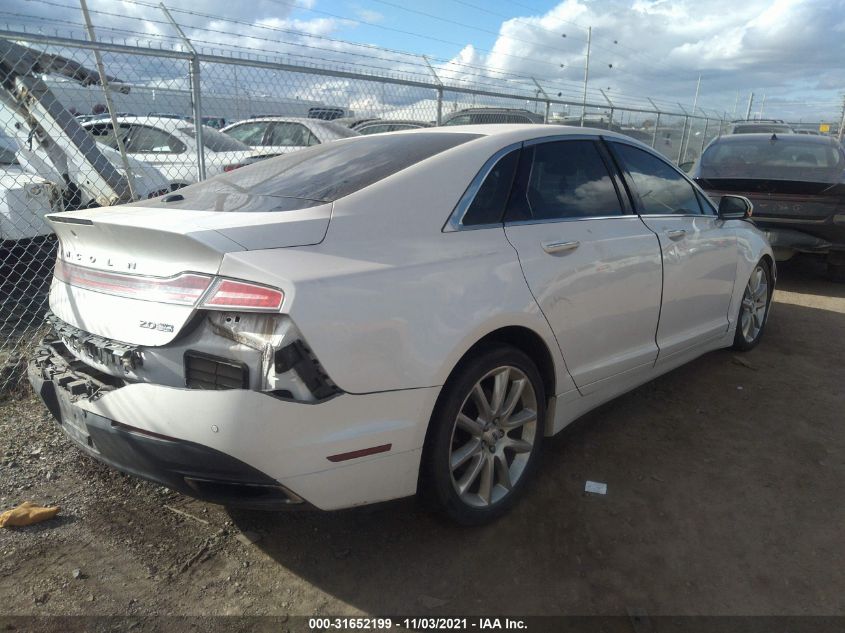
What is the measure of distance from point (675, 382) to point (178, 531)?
3270mm

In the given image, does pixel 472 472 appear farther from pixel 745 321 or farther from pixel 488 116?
pixel 488 116

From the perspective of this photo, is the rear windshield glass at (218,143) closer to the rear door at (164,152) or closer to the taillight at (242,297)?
the rear door at (164,152)

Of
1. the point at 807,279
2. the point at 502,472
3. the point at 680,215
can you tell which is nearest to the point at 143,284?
the point at 502,472

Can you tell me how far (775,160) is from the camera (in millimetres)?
7422

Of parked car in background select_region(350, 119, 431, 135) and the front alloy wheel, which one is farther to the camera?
parked car in background select_region(350, 119, 431, 135)

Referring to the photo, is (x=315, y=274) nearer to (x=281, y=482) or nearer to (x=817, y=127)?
(x=281, y=482)

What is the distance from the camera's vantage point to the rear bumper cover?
76.0 inches

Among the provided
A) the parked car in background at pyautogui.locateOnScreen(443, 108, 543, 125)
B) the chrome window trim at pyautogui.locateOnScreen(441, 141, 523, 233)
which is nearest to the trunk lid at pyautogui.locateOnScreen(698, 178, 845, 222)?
the parked car in background at pyautogui.locateOnScreen(443, 108, 543, 125)

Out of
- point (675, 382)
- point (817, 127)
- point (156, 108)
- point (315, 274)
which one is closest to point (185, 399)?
point (315, 274)

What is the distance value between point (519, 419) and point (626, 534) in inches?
25.8

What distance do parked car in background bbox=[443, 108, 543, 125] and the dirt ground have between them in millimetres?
6532

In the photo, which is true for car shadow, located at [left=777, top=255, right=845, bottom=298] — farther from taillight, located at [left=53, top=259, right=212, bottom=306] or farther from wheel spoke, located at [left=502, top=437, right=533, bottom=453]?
taillight, located at [left=53, top=259, right=212, bottom=306]

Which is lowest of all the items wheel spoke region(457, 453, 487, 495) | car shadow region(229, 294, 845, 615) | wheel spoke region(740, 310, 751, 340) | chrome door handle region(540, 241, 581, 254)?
car shadow region(229, 294, 845, 615)

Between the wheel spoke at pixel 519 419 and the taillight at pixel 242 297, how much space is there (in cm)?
120
